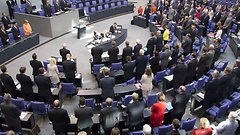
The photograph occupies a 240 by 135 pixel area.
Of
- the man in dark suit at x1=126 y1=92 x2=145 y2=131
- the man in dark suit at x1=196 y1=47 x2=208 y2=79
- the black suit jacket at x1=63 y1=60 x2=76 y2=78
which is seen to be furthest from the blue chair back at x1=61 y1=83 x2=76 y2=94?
the man in dark suit at x1=196 y1=47 x2=208 y2=79

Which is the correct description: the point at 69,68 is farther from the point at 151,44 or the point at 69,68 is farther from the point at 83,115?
the point at 151,44

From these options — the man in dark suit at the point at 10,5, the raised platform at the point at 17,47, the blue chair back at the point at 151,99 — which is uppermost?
the man in dark suit at the point at 10,5

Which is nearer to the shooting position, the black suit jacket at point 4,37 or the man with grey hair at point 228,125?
the man with grey hair at point 228,125

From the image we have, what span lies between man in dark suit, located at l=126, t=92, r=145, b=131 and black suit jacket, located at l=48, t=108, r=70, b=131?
1591mm

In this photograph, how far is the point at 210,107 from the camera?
28.4 feet

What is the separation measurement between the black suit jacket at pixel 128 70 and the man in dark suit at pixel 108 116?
3.15m

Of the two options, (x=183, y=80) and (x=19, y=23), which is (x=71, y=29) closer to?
(x=19, y=23)

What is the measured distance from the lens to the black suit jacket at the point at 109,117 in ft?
22.0

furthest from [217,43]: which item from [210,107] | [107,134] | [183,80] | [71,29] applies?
[71,29]

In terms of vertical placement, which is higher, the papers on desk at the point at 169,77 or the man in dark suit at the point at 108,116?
the man in dark suit at the point at 108,116

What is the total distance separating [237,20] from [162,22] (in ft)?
15.0

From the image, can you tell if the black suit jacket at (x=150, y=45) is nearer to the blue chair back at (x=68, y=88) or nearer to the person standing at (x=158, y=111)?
the blue chair back at (x=68, y=88)

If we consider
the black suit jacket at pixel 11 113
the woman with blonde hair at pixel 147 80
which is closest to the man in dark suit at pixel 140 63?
the woman with blonde hair at pixel 147 80

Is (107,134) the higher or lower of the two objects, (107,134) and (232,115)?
the lower
